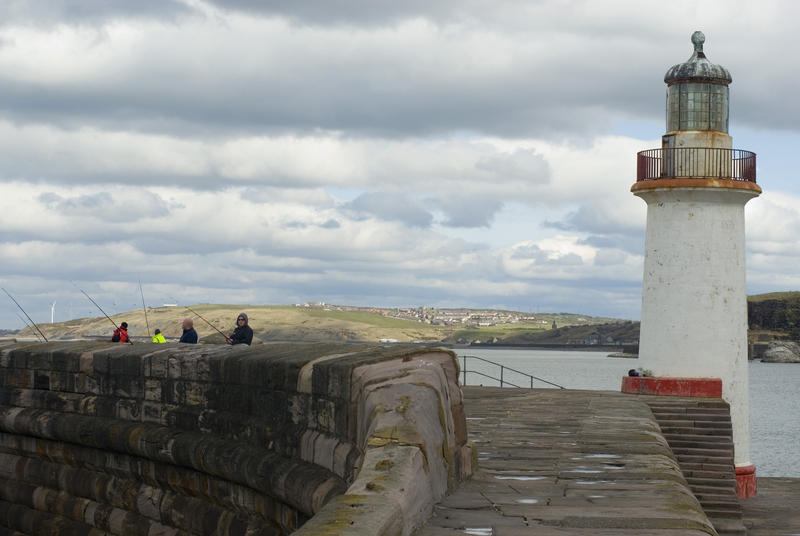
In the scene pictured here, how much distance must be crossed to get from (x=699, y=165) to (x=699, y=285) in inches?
82.8

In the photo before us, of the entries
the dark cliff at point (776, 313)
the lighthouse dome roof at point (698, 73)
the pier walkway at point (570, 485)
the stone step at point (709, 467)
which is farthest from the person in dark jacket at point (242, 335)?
the dark cliff at point (776, 313)

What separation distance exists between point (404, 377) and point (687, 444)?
9722 mm

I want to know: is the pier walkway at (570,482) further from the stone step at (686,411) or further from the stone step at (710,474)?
the stone step at (686,411)

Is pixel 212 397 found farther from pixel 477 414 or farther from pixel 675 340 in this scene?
pixel 675 340

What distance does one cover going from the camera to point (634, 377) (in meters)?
18.1

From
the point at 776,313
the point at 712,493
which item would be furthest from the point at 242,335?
the point at 776,313

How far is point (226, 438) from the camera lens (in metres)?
8.93

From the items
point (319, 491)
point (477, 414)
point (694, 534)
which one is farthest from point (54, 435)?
point (694, 534)

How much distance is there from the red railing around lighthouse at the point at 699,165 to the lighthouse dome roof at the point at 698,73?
126 cm

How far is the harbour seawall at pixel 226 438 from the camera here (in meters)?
6.00

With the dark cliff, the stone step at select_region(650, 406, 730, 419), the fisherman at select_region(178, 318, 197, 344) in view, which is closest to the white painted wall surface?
the stone step at select_region(650, 406, 730, 419)

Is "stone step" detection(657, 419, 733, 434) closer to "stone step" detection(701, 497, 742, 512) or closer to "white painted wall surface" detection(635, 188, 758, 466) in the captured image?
"stone step" detection(701, 497, 742, 512)

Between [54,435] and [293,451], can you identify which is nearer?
[293,451]

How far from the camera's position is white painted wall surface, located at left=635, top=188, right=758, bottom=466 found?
57.5 ft
